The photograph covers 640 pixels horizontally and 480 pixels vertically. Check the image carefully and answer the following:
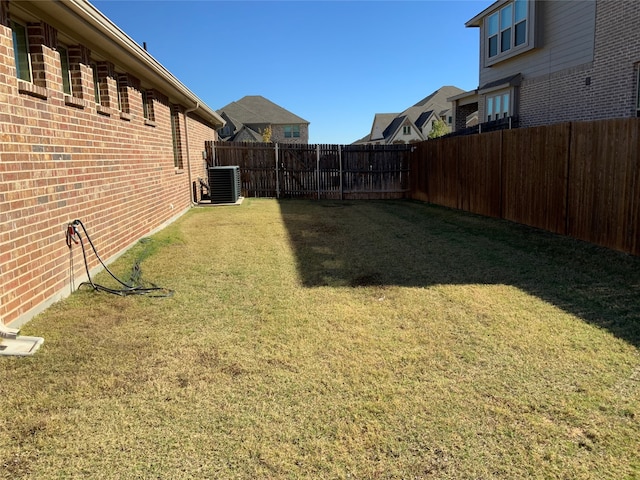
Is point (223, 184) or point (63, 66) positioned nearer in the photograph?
point (63, 66)

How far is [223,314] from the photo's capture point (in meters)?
4.44

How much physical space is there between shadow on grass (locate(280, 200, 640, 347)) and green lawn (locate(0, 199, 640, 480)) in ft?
0.17

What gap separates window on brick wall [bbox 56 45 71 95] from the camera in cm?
557

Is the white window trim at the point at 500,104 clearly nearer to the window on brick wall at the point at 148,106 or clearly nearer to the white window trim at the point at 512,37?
the white window trim at the point at 512,37

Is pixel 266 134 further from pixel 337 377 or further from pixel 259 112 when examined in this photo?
pixel 337 377

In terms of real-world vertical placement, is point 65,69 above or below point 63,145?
above

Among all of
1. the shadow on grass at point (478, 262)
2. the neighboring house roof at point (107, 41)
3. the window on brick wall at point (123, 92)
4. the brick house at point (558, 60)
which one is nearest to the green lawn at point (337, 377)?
the shadow on grass at point (478, 262)

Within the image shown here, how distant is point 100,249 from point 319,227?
4954mm

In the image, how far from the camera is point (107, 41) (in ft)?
19.9

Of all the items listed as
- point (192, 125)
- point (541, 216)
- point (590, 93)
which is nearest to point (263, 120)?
point (192, 125)

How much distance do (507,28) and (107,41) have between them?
1577 cm

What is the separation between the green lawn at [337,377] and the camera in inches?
91.5

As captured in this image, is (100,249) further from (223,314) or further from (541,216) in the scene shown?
(541,216)

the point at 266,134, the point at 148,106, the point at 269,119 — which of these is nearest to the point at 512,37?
the point at 148,106
